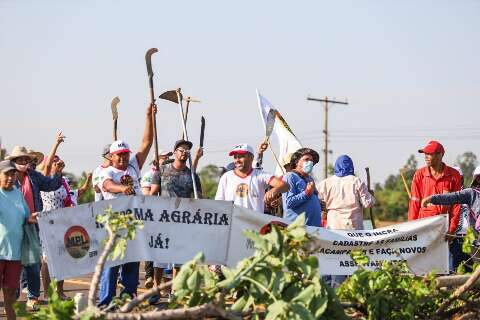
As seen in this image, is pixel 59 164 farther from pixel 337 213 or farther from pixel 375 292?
pixel 375 292

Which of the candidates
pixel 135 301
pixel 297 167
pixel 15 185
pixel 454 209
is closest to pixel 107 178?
pixel 15 185

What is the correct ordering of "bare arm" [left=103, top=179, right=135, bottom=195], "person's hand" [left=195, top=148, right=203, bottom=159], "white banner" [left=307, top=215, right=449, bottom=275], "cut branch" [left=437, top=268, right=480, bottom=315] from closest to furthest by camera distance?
"cut branch" [left=437, top=268, right=480, bottom=315], "bare arm" [left=103, top=179, right=135, bottom=195], "white banner" [left=307, top=215, right=449, bottom=275], "person's hand" [left=195, top=148, right=203, bottom=159]

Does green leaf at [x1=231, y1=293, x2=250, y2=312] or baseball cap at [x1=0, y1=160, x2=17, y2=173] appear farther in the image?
baseball cap at [x1=0, y1=160, x2=17, y2=173]

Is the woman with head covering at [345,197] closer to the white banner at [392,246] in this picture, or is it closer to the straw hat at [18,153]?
the white banner at [392,246]

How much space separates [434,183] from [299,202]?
6.66 feet

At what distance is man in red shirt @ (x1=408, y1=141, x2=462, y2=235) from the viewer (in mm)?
12086

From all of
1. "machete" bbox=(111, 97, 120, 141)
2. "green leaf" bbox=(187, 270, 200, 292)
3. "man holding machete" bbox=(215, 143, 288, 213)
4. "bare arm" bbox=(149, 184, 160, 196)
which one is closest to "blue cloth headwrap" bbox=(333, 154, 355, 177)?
"man holding machete" bbox=(215, 143, 288, 213)

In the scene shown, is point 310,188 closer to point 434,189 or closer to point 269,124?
point 434,189

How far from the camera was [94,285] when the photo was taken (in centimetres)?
691

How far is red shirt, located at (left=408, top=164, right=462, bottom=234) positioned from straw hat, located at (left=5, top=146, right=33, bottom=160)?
A: 194 inches

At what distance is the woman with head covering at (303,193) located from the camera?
36.7 ft

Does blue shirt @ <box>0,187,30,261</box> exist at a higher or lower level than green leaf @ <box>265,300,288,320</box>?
higher

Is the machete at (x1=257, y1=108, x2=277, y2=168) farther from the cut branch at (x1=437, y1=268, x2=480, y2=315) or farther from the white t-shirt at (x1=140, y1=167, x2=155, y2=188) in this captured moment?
the cut branch at (x1=437, y1=268, x2=480, y2=315)

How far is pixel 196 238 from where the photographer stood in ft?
31.4
